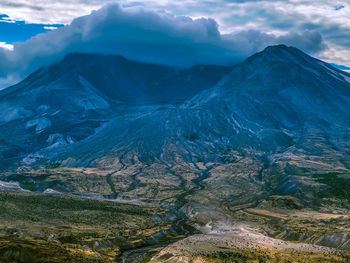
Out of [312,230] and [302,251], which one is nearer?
[302,251]

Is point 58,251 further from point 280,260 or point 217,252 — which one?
point 280,260

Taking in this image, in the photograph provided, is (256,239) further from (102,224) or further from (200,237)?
(102,224)

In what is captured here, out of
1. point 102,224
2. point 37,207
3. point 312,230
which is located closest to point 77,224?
point 102,224

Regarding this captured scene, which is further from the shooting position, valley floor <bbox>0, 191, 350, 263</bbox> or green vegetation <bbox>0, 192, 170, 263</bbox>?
valley floor <bbox>0, 191, 350, 263</bbox>

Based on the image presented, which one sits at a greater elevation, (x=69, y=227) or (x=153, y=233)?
(x=69, y=227)

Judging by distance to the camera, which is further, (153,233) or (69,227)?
(153,233)

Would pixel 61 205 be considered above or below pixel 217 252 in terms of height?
below

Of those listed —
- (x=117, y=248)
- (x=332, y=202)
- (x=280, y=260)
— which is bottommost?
(x=332, y=202)

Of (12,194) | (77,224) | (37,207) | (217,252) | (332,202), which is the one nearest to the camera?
(217,252)

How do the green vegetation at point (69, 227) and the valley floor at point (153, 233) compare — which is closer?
the green vegetation at point (69, 227)

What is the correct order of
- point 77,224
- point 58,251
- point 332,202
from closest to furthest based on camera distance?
point 58,251 → point 77,224 → point 332,202
